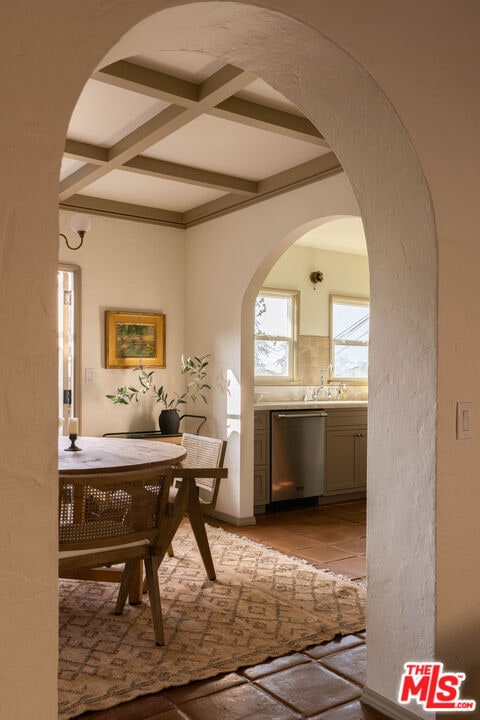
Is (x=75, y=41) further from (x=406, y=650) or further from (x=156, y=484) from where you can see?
(x=406, y=650)

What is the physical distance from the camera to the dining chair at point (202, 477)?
11.5ft

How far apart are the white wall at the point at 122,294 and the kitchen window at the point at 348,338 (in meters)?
1.89

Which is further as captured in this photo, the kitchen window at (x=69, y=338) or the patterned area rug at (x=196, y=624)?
the kitchen window at (x=69, y=338)

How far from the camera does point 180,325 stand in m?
5.80

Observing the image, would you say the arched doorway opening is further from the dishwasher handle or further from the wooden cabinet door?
the wooden cabinet door

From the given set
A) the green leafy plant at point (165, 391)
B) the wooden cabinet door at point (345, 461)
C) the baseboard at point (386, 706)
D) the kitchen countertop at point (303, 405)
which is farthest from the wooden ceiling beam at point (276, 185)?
the baseboard at point (386, 706)

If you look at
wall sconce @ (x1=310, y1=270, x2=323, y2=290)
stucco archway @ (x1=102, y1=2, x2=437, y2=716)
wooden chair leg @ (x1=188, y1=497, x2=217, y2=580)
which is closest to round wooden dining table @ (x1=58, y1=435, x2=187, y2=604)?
wooden chair leg @ (x1=188, y1=497, x2=217, y2=580)

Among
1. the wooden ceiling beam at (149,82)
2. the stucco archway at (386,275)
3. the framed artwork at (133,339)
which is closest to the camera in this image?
the stucco archway at (386,275)

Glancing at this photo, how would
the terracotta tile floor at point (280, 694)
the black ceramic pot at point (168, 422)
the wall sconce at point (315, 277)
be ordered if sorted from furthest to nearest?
the wall sconce at point (315, 277) → the black ceramic pot at point (168, 422) → the terracotta tile floor at point (280, 694)

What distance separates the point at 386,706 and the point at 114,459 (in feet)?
5.31

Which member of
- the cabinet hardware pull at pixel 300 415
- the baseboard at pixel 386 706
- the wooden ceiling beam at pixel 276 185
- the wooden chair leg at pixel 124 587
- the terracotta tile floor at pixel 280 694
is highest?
the wooden ceiling beam at pixel 276 185

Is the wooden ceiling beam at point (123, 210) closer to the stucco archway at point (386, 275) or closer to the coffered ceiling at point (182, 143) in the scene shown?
the coffered ceiling at point (182, 143)

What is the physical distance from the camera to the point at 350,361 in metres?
7.05

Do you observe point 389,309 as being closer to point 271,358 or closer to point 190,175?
point 190,175
